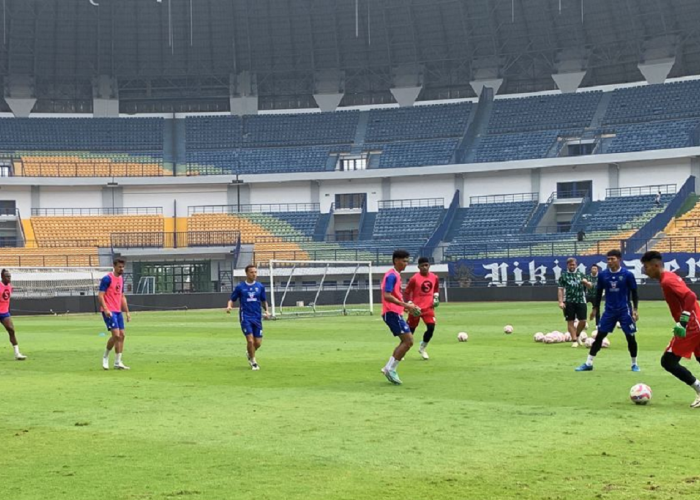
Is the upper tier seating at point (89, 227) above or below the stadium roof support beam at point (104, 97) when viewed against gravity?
below

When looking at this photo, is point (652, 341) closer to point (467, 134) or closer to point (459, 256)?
point (459, 256)

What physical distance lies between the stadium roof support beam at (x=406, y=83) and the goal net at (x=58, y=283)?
3313cm

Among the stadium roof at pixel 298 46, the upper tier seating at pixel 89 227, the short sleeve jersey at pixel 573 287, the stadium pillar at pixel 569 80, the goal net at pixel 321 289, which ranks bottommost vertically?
the goal net at pixel 321 289

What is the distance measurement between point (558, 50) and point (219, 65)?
2864cm

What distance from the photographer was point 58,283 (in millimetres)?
59250

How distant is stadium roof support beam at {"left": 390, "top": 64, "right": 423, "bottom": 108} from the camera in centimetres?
8244

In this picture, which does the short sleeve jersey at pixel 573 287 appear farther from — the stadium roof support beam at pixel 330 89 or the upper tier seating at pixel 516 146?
the stadium roof support beam at pixel 330 89

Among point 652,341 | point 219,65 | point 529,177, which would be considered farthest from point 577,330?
point 219,65

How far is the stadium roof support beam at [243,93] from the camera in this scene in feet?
277

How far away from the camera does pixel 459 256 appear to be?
219ft

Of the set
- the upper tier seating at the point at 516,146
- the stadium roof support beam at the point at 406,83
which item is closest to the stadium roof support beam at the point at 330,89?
the stadium roof support beam at the point at 406,83

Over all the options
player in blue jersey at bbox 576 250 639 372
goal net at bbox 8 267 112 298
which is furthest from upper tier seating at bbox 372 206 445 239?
player in blue jersey at bbox 576 250 639 372

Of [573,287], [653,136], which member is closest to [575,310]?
[573,287]

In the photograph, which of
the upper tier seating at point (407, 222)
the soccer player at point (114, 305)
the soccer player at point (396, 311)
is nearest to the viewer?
the soccer player at point (396, 311)
